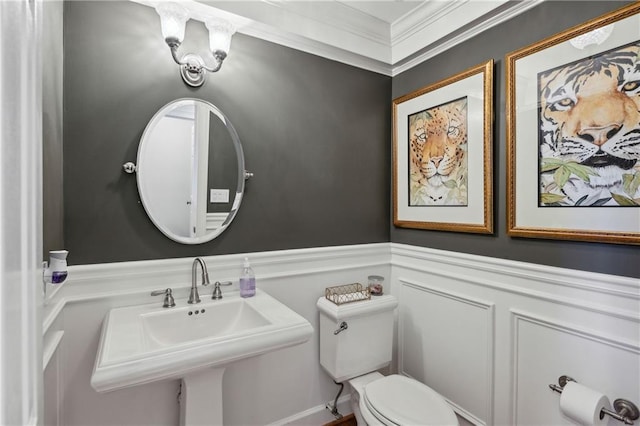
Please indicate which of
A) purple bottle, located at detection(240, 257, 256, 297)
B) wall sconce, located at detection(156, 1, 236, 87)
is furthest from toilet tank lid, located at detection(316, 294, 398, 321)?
wall sconce, located at detection(156, 1, 236, 87)

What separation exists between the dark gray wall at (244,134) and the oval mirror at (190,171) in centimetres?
5

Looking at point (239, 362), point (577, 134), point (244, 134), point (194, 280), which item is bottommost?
point (239, 362)

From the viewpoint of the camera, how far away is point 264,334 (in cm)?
114

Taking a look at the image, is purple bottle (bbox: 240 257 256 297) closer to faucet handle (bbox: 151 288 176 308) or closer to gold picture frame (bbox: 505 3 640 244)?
faucet handle (bbox: 151 288 176 308)

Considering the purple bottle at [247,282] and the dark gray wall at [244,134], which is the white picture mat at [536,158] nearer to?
the dark gray wall at [244,134]

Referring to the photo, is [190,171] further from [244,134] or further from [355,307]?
[355,307]

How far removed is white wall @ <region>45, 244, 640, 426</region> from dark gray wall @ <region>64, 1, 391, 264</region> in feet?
0.42

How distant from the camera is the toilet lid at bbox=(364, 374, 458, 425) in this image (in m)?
1.32

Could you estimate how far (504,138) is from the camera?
150cm

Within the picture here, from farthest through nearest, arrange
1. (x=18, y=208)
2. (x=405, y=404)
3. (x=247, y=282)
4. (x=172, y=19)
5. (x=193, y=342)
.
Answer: (x=247, y=282)
(x=405, y=404)
(x=172, y=19)
(x=193, y=342)
(x=18, y=208)

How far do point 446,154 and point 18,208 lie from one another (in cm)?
180

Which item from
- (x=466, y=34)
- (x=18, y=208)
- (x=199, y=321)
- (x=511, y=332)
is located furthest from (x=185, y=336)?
(x=466, y=34)

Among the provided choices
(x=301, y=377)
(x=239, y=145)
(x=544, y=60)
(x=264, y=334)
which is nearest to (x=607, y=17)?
(x=544, y=60)

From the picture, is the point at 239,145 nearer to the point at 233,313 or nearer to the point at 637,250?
the point at 233,313
